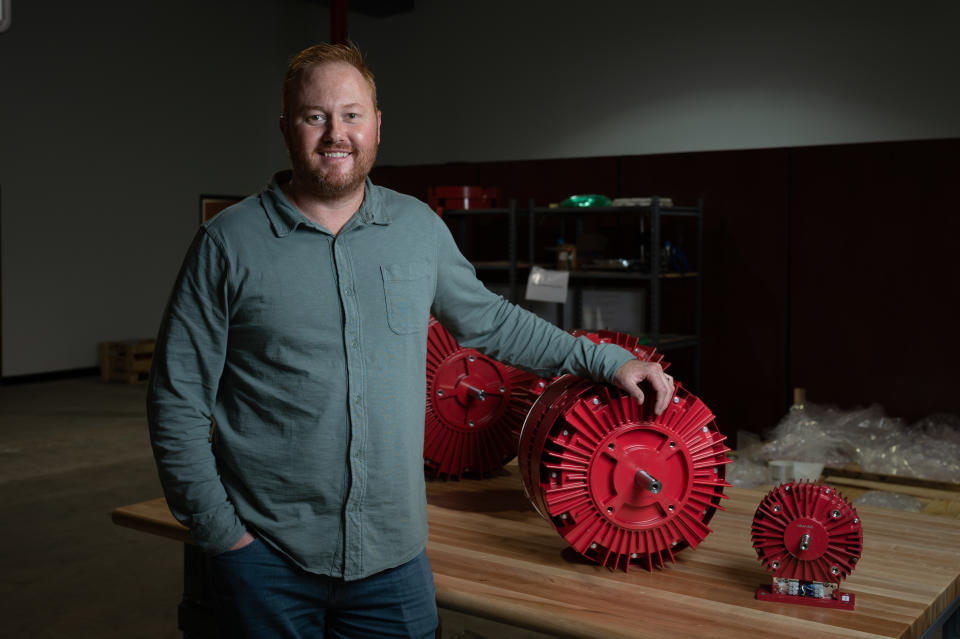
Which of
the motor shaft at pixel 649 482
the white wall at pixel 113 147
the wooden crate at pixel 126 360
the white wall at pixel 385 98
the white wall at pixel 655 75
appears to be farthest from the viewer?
the wooden crate at pixel 126 360

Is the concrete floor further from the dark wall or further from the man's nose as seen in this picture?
the dark wall

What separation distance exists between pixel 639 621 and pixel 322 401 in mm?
618

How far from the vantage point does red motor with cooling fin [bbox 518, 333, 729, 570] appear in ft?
5.60

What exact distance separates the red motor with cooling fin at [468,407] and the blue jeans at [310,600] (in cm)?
70

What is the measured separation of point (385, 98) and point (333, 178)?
30.0 feet

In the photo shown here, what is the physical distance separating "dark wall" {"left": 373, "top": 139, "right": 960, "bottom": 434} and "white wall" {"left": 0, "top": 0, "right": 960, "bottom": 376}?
1.90 m

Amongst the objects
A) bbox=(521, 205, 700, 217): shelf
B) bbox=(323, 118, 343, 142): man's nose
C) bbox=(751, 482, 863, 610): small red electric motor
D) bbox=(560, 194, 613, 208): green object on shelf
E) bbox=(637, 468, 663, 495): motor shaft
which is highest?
bbox=(560, 194, 613, 208): green object on shelf

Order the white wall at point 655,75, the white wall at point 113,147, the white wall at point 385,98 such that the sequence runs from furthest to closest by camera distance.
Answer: the white wall at point 113,147
the white wall at point 385,98
the white wall at point 655,75

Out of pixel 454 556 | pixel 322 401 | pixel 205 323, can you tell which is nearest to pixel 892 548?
pixel 454 556

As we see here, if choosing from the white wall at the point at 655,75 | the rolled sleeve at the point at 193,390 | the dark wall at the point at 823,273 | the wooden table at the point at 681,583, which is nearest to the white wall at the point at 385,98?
the white wall at the point at 655,75

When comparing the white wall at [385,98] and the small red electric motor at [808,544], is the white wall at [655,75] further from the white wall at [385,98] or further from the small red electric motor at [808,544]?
the small red electric motor at [808,544]

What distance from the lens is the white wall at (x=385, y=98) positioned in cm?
740

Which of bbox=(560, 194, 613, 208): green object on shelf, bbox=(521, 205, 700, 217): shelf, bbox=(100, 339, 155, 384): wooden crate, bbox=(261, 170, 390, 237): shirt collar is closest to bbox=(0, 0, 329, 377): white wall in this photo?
bbox=(100, 339, 155, 384): wooden crate

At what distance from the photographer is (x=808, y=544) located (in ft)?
5.14
